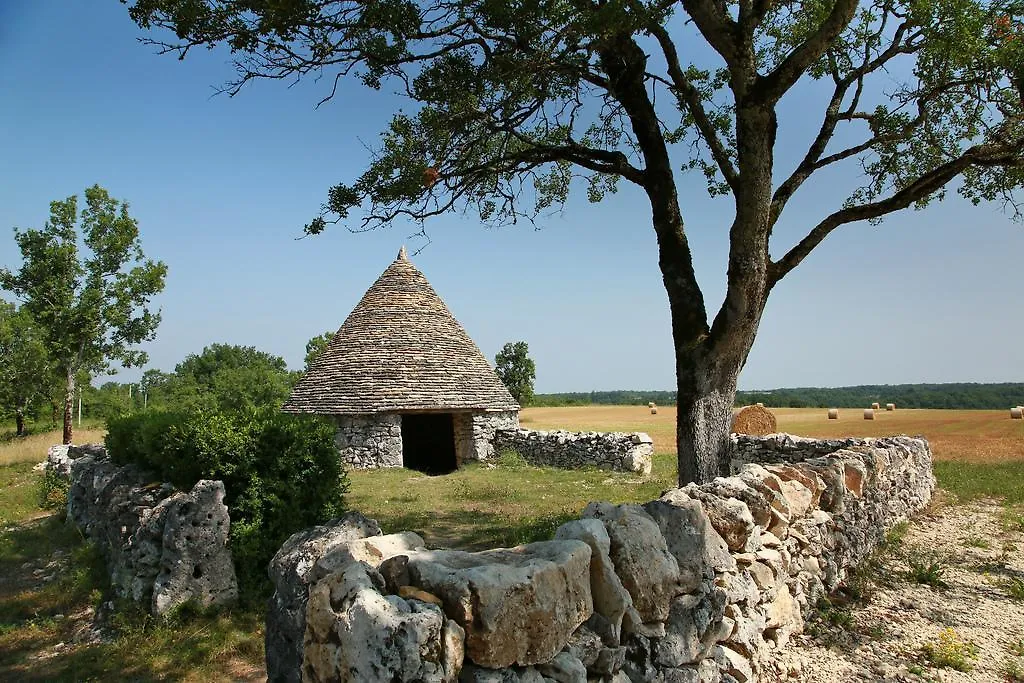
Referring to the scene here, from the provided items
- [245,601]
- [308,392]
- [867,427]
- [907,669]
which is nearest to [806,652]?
[907,669]

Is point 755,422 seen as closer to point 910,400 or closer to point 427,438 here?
point 427,438

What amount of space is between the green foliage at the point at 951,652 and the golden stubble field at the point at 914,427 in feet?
48.6

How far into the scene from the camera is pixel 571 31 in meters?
7.84

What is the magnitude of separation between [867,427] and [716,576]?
27.4m

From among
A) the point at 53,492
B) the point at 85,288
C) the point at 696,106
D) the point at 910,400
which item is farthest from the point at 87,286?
the point at 910,400

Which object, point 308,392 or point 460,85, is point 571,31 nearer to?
point 460,85

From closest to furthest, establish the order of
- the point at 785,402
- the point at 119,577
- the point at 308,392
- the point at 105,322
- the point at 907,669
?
the point at 907,669, the point at 119,577, the point at 308,392, the point at 105,322, the point at 785,402

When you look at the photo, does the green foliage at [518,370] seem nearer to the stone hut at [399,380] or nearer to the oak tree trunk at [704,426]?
the stone hut at [399,380]

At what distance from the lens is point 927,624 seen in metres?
5.82

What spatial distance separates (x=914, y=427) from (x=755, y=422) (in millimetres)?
9392

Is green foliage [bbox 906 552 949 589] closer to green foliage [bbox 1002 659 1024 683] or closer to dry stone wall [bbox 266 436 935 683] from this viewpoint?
dry stone wall [bbox 266 436 935 683]

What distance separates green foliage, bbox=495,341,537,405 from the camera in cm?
5272

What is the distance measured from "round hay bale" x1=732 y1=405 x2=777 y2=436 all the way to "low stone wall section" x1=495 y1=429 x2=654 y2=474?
15.0 ft

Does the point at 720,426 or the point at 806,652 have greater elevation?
the point at 720,426
